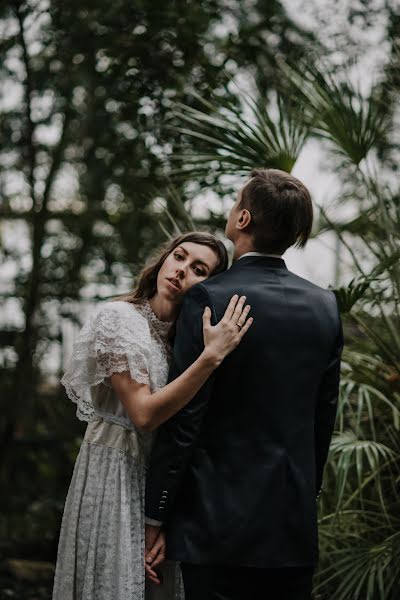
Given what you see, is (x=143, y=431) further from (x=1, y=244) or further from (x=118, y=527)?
(x=1, y=244)

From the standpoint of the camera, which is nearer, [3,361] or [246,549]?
[246,549]

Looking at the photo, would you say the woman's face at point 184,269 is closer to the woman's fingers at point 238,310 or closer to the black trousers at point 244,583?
the woman's fingers at point 238,310

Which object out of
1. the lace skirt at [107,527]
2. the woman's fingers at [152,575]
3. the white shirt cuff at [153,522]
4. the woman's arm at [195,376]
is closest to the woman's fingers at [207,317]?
the woman's arm at [195,376]

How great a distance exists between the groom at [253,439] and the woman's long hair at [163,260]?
202mm

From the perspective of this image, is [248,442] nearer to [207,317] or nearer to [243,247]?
[207,317]

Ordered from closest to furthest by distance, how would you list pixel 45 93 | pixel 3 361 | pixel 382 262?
1. pixel 382 262
2. pixel 45 93
3. pixel 3 361

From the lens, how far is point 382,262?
312 cm

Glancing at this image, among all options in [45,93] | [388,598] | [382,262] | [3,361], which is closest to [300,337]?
[382,262]

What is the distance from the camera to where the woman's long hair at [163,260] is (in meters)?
2.37

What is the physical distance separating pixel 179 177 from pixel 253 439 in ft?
5.79

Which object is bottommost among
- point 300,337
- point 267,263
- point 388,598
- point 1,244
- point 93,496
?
point 388,598

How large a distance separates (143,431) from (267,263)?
1.93ft

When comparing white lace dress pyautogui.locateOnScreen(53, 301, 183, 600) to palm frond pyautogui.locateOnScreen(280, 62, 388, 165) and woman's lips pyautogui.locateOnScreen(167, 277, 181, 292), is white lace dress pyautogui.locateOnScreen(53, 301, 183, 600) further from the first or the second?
palm frond pyautogui.locateOnScreen(280, 62, 388, 165)

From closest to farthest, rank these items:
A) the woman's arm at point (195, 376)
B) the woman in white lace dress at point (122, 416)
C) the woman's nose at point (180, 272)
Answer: the woman's arm at point (195, 376) < the woman in white lace dress at point (122, 416) < the woman's nose at point (180, 272)
